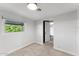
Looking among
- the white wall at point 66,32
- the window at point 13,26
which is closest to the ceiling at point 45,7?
the white wall at point 66,32

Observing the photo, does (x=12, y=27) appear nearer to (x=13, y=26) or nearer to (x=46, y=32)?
(x=13, y=26)

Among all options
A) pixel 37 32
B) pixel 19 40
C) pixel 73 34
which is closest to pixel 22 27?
pixel 19 40

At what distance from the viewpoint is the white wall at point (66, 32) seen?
11.3ft

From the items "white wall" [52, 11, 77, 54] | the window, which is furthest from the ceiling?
the window

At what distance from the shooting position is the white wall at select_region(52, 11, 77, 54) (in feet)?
11.3

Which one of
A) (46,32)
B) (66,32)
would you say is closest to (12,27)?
(66,32)

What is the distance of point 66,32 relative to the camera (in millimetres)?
3832

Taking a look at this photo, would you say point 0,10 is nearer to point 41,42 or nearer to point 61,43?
point 61,43

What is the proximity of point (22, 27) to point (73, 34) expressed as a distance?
2.90 metres

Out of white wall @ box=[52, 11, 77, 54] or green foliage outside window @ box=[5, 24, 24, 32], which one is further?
green foliage outside window @ box=[5, 24, 24, 32]

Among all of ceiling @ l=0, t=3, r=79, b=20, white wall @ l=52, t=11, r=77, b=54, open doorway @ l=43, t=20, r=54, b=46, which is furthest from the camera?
open doorway @ l=43, t=20, r=54, b=46

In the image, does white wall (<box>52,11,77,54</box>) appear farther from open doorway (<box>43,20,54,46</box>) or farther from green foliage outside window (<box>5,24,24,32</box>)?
green foliage outside window (<box>5,24,24,32</box>)

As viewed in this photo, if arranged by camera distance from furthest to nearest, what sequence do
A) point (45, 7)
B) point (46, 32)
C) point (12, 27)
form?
point (46, 32) → point (12, 27) → point (45, 7)

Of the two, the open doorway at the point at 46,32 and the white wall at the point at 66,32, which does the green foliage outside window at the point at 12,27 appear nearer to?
the open doorway at the point at 46,32
